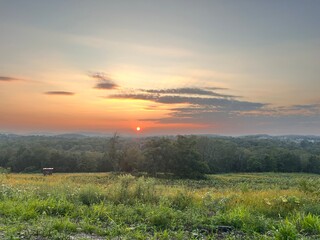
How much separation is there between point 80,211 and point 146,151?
192 ft

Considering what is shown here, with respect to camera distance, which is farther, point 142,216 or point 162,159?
point 162,159

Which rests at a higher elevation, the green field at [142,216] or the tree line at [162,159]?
the green field at [142,216]

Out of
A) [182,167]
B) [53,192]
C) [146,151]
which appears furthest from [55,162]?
[53,192]

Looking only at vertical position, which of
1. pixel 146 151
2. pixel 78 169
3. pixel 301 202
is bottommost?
pixel 78 169

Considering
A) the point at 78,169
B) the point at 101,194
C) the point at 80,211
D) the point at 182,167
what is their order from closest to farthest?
1. the point at 80,211
2. the point at 101,194
3. the point at 182,167
4. the point at 78,169

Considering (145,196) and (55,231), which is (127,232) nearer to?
(55,231)

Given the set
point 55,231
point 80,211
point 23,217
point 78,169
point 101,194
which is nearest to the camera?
point 55,231

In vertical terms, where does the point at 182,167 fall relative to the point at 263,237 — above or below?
below

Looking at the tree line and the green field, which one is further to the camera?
the tree line

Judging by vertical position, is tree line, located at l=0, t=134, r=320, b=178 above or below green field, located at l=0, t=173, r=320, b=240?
below

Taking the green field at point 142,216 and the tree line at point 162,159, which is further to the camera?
the tree line at point 162,159

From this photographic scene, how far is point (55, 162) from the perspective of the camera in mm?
77938

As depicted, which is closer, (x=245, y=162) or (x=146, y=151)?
(x=146, y=151)

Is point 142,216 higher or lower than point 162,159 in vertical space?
higher
